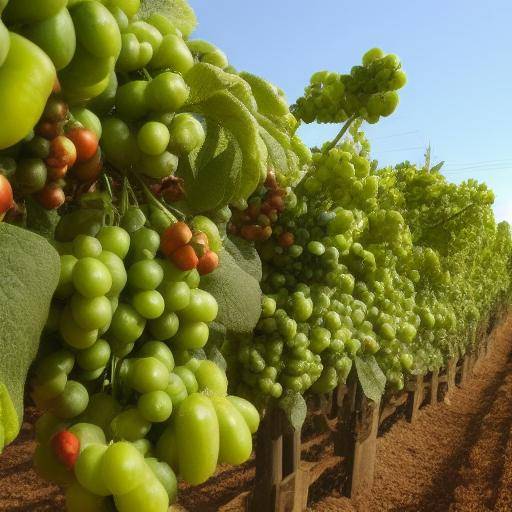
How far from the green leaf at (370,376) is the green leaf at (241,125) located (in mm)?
2585

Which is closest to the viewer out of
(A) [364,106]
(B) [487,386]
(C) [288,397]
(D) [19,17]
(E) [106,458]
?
(D) [19,17]

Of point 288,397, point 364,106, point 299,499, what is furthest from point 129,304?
point 299,499

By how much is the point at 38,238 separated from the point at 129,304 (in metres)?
0.27

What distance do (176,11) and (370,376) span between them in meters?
2.87

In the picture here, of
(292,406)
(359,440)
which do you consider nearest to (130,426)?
(292,406)

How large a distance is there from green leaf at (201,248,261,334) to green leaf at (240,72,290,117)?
366 millimetres

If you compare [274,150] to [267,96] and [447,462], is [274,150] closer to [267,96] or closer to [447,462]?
[267,96]

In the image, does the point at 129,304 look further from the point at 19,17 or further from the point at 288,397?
the point at 288,397

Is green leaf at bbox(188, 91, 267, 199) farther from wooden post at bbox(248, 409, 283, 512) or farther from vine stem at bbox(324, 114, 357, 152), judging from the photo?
wooden post at bbox(248, 409, 283, 512)

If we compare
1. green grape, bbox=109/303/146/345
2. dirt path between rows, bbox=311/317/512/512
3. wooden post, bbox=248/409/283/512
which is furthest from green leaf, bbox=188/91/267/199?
dirt path between rows, bbox=311/317/512/512

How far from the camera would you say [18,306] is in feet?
2.42

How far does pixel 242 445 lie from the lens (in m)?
0.99

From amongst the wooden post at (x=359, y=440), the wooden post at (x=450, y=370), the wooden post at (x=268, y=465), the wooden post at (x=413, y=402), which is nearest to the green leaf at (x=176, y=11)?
the wooden post at (x=268, y=465)

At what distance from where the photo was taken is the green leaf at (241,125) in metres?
1.00
